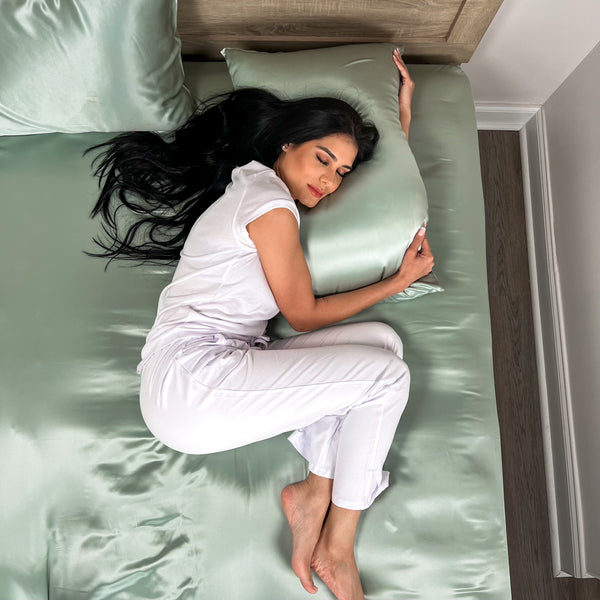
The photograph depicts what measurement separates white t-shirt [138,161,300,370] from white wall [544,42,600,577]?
950 millimetres

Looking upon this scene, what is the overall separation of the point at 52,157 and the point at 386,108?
821 millimetres

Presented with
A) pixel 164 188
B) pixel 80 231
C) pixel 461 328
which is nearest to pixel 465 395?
pixel 461 328

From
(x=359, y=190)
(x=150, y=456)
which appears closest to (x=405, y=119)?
(x=359, y=190)

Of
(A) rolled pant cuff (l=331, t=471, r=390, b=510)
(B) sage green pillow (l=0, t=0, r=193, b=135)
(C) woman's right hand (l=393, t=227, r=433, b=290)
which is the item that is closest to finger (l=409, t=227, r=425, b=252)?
(C) woman's right hand (l=393, t=227, r=433, b=290)

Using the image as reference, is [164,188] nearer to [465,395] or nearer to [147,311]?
[147,311]

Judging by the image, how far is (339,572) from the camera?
123cm

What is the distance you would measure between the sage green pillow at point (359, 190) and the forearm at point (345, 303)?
0.09 feet

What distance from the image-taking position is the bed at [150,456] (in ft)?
4.09

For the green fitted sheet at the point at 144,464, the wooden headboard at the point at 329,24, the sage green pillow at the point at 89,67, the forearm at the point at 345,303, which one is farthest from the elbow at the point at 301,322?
the wooden headboard at the point at 329,24

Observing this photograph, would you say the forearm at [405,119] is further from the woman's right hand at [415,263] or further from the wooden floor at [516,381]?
the wooden floor at [516,381]

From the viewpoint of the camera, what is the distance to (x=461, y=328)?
1.43m

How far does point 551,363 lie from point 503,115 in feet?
2.72

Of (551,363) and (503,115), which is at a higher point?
(503,115)

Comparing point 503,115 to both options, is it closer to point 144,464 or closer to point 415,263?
point 415,263
